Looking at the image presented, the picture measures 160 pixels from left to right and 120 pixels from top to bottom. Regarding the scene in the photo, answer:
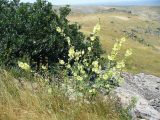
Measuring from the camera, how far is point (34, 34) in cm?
1920

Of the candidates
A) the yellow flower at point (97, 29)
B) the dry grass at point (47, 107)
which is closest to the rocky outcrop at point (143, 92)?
the yellow flower at point (97, 29)

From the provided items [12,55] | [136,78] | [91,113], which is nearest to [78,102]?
[91,113]

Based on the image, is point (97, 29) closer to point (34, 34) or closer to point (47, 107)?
point (47, 107)

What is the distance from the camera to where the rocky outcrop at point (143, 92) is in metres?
13.9

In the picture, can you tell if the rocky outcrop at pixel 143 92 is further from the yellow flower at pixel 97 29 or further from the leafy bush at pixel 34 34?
the yellow flower at pixel 97 29

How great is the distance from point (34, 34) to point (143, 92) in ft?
17.0

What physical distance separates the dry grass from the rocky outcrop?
4118mm

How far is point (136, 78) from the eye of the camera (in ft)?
75.6

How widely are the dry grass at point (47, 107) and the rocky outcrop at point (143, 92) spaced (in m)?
4.12

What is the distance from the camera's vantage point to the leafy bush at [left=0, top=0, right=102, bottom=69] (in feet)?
59.6

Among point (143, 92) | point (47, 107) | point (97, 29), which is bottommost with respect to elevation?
point (143, 92)

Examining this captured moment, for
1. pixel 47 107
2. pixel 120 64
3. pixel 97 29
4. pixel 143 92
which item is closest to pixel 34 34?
pixel 143 92

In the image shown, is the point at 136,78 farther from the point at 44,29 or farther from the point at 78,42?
the point at 44,29

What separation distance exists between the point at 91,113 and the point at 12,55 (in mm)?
9452
